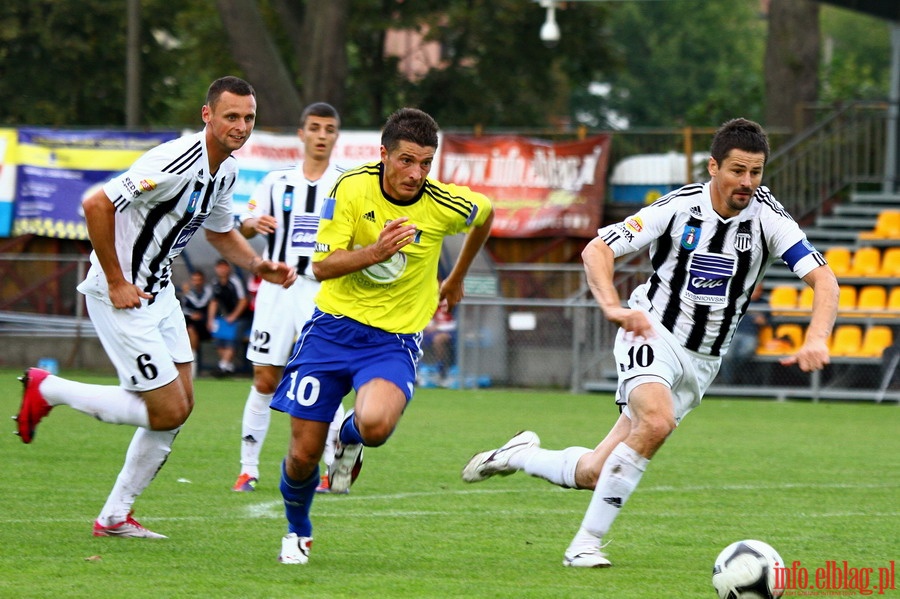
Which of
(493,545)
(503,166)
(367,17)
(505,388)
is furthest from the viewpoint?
(367,17)

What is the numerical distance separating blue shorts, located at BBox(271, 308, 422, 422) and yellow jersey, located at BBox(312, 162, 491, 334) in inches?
2.8

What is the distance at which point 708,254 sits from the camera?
6.61 m

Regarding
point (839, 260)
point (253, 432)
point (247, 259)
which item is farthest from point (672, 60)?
point (247, 259)

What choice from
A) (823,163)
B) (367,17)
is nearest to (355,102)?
(367,17)

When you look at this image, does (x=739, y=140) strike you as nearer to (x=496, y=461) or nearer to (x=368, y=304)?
(x=368, y=304)

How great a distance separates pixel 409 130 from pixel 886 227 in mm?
15099

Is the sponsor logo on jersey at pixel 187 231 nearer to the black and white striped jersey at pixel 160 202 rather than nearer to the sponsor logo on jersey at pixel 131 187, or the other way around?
the black and white striped jersey at pixel 160 202

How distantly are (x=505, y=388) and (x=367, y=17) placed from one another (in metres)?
13.9

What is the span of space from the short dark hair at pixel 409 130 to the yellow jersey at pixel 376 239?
26cm

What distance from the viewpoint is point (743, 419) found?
15023 mm

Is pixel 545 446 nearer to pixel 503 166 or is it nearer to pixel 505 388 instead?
pixel 505 388

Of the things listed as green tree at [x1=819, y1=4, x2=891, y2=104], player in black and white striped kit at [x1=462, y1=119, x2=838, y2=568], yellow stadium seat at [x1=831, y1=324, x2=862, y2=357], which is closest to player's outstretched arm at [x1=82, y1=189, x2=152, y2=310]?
player in black and white striped kit at [x1=462, y1=119, x2=838, y2=568]

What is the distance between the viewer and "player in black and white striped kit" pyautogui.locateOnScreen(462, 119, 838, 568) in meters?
6.37

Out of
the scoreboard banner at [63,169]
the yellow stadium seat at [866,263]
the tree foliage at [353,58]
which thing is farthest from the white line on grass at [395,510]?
the tree foliage at [353,58]
